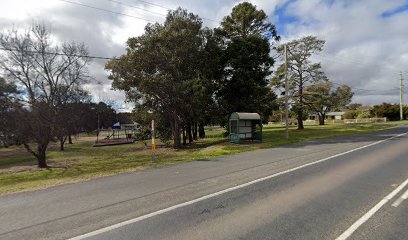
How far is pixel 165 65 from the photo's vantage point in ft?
94.7

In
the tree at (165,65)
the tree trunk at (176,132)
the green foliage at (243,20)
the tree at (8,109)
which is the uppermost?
Result: the green foliage at (243,20)

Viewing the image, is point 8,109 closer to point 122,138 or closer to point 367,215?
point 367,215

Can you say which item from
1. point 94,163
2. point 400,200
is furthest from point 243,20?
point 400,200

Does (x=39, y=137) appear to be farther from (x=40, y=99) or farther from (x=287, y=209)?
(x=287, y=209)

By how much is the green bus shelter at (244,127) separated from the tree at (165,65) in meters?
3.26

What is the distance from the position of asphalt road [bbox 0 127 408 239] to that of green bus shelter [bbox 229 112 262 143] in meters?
16.6

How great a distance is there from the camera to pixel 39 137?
74.2 feet

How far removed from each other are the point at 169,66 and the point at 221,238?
24.4 meters

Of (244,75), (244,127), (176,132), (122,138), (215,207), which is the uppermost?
(244,75)

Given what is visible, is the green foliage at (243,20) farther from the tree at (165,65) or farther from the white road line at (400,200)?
the white road line at (400,200)

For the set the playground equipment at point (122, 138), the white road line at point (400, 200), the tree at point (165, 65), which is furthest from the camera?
the playground equipment at point (122, 138)

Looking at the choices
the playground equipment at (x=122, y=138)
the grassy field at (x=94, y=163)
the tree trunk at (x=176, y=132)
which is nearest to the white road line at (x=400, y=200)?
the grassy field at (x=94, y=163)

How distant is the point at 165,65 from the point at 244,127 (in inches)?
335

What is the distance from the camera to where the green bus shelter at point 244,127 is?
2822 cm
